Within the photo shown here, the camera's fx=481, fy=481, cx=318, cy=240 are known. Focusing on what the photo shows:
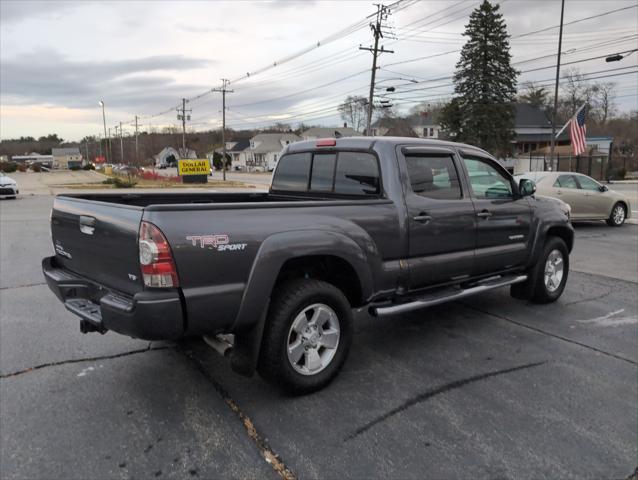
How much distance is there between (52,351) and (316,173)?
2.92 metres

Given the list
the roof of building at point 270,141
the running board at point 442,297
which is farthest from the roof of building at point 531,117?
the running board at point 442,297

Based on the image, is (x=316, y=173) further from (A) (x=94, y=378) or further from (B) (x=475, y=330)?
(A) (x=94, y=378)

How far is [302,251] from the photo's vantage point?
3336 millimetres

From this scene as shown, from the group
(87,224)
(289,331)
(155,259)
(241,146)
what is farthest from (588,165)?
(241,146)

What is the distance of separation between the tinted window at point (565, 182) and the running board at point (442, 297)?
9.20 metres

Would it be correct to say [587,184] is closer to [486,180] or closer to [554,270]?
[554,270]

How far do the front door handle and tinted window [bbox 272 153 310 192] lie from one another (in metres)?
1.27

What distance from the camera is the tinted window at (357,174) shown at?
13.9 ft

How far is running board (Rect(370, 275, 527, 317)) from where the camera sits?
3.94 m

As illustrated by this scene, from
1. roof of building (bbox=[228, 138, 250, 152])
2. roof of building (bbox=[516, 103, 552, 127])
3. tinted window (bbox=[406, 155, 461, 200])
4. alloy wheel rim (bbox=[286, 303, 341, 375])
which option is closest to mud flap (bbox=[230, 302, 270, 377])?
alloy wheel rim (bbox=[286, 303, 341, 375])

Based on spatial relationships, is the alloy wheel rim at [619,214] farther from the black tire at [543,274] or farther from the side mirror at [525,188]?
the side mirror at [525,188]

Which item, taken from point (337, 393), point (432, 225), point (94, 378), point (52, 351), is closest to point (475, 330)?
point (432, 225)

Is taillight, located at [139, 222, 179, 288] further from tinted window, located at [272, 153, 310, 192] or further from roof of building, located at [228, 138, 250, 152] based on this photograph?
roof of building, located at [228, 138, 250, 152]

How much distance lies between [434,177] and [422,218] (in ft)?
1.75
